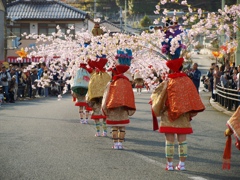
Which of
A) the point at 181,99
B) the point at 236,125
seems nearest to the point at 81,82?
the point at 181,99

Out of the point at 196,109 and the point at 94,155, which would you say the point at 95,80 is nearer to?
the point at 94,155

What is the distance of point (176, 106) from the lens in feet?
33.6

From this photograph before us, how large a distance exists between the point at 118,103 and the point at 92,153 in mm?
1240

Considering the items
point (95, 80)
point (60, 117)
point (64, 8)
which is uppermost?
point (64, 8)

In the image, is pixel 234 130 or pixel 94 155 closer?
pixel 234 130

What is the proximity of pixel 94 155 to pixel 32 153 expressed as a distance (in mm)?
1175

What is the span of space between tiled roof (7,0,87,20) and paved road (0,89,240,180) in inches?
1567

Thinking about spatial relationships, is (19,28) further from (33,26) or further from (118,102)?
(118,102)

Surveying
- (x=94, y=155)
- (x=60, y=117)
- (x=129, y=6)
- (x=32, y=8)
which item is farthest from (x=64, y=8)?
(x=94, y=155)

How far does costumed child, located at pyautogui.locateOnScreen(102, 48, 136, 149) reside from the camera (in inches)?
499

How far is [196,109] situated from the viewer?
10297mm

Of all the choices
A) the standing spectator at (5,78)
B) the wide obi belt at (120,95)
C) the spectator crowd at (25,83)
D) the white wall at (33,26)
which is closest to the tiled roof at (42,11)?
the white wall at (33,26)

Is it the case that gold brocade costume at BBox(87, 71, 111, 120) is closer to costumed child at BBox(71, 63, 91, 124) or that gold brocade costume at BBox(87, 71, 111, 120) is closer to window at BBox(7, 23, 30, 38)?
costumed child at BBox(71, 63, 91, 124)

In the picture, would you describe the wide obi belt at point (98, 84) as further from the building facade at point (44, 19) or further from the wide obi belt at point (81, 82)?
the building facade at point (44, 19)
